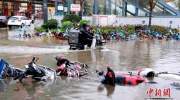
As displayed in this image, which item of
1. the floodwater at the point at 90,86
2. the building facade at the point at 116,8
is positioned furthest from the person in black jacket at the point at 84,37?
the building facade at the point at 116,8

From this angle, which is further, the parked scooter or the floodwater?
the parked scooter

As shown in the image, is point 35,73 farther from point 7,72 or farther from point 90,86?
point 90,86

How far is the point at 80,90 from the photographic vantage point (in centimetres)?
1506

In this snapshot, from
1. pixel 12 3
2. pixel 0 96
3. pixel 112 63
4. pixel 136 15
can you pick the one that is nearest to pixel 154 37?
pixel 136 15

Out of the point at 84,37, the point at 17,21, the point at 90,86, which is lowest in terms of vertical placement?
the point at 90,86

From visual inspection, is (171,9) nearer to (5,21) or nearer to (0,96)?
(5,21)

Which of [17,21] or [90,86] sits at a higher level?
[17,21]

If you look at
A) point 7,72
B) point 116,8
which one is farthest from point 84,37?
point 116,8

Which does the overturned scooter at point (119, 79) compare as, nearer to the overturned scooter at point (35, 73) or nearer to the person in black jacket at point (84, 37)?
the overturned scooter at point (35, 73)

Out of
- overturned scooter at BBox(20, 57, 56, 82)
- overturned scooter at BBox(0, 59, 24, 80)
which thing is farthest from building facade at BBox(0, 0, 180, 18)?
overturned scooter at BBox(20, 57, 56, 82)

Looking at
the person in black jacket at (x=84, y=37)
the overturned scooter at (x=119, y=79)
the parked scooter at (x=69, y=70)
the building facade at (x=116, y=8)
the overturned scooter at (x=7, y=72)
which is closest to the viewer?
the overturned scooter at (x=119, y=79)

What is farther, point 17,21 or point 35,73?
point 17,21

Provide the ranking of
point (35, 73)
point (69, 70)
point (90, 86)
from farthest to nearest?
point (69, 70) < point (35, 73) < point (90, 86)

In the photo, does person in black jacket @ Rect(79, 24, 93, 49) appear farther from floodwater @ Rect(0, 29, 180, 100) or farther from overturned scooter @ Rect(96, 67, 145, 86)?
overturned scooter @ Rect(96, 67, 145, 86)
